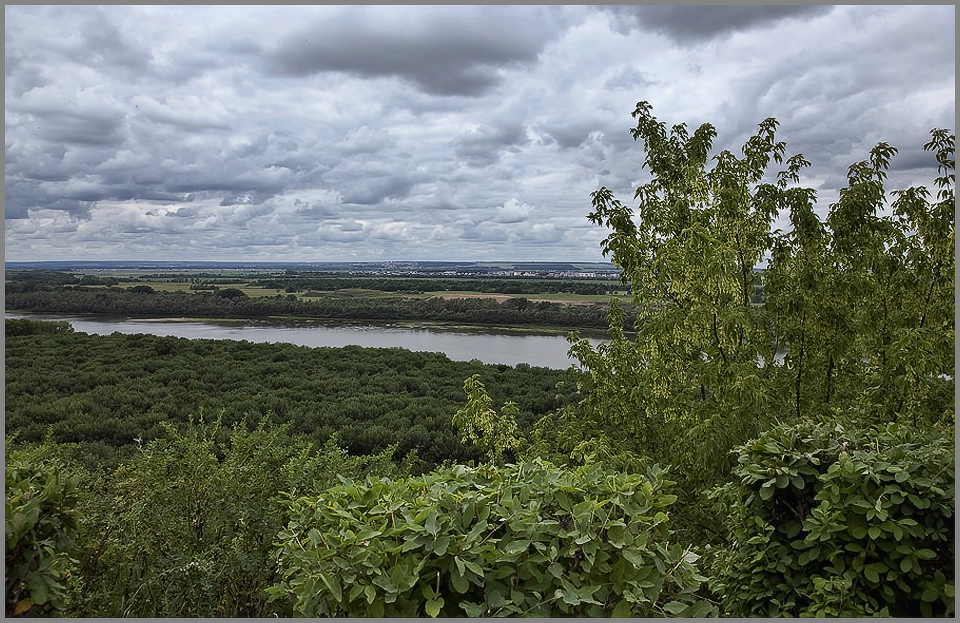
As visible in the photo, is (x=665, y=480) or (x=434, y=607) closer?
(x=434, y=607)

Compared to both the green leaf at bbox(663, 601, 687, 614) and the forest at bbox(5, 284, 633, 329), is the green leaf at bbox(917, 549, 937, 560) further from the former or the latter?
the forest at bbox(5, 284, 633, 329)

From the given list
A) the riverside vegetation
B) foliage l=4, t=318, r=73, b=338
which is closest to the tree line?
foliage l=4, t=318, r=73, b=338

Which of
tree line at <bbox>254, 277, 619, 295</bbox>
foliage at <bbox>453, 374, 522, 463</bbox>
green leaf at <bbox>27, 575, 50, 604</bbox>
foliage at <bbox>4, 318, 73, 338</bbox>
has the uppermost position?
tree line at <bbox>254, 277, 619, 295</bbox>

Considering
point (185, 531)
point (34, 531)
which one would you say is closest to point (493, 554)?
point (34, 531)

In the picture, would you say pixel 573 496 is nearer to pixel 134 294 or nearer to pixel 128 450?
pixel 128 450

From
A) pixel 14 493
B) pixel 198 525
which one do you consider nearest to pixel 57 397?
pixel 198 525

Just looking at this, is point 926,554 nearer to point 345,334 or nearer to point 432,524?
point 432,524
